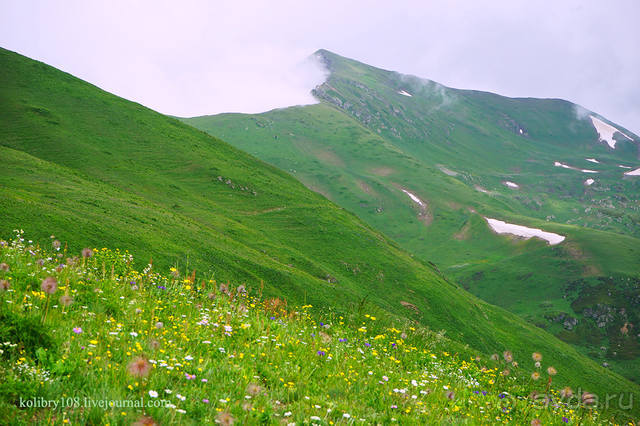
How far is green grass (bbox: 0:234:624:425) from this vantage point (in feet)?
19.5

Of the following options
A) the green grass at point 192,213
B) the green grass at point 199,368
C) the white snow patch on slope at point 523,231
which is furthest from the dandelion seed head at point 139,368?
the white snow patch on slope at point 523,231

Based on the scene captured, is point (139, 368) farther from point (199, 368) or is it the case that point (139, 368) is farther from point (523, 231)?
point (523, 231)

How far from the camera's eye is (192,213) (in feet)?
191

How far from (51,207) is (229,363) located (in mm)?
31048

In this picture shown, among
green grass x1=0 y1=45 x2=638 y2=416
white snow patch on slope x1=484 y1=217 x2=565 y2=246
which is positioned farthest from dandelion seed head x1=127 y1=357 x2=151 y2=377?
white snow patch on slope x1=484 y1=217 x2=565 y2=246

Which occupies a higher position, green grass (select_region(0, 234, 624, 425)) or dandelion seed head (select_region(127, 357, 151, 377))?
dandelion seed head (select_region(127, 357, 151, 377))

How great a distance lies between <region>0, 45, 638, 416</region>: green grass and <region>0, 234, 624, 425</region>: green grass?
1785 centimetres

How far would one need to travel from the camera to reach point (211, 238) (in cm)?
4472

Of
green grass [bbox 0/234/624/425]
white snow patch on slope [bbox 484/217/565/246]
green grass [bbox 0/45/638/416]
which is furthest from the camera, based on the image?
white snow patch on slope [bbox 484/217/565/246]

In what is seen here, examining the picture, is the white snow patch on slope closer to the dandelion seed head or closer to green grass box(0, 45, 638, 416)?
green grass box(0, 45, 638, 416)

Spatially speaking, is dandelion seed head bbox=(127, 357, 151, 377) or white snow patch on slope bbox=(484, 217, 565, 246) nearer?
dandelion seed head bbox=(127, 357, 151, 377)

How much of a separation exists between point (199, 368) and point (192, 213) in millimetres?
53307

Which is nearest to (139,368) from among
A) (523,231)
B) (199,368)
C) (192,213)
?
(199,368)

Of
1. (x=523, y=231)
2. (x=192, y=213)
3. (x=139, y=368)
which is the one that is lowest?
(x=139, y=368)
